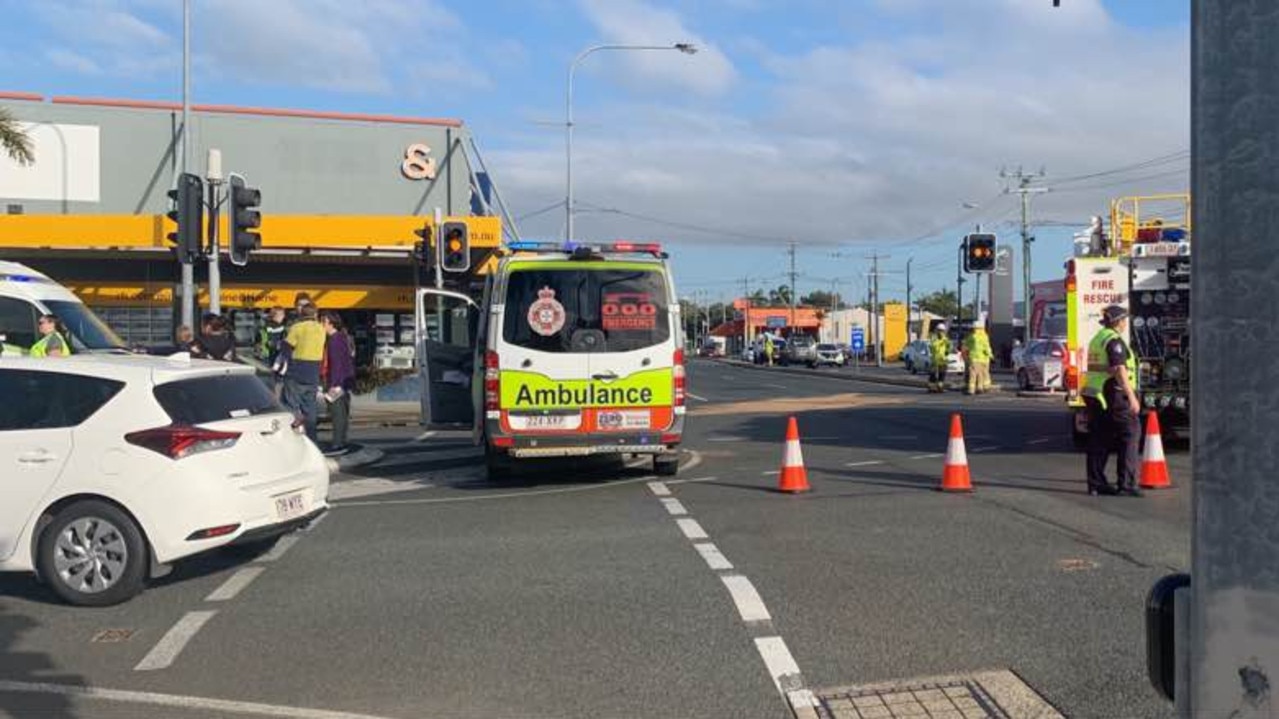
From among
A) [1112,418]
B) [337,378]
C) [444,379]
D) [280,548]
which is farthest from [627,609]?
[337,378]

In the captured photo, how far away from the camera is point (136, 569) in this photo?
23.1 ft

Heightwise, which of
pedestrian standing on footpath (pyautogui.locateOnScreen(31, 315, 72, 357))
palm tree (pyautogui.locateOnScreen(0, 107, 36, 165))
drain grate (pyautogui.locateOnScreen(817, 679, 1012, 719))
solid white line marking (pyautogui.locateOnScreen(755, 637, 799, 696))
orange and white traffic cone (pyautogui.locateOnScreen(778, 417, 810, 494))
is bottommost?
drain grate (pyautogui.locateOnScreen(817, 679, 1012, 719))

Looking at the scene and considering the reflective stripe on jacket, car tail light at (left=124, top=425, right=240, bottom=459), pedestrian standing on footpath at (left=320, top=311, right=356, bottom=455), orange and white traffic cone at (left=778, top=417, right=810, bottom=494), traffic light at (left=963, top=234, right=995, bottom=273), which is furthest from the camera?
traffic light at (left=963, top=234, right=995, bottom=273)

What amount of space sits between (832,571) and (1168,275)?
939cm

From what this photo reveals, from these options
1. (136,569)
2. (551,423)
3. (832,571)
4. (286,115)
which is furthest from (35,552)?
(286,115)

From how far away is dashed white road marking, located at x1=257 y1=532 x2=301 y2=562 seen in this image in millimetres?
8414

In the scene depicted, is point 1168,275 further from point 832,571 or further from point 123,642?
point 123,642

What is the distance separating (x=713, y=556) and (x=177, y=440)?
360 cm

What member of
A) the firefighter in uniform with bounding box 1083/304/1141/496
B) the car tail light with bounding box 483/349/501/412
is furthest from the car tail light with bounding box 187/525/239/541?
the firefighter in uniform with bounding box 1083/304/1141/496

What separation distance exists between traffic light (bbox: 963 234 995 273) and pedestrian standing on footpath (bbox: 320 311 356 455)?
675 inches

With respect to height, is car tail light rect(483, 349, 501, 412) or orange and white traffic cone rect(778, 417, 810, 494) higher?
car tail light rect(483, 349, 501, 412)

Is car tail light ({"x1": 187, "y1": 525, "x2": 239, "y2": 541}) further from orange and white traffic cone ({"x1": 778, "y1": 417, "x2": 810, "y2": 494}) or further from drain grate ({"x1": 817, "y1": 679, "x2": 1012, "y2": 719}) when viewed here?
orange and white traffic cone ({"x1": 778, "y1": 417, "x2": 810, "y2": 494})

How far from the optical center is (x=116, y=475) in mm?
7152

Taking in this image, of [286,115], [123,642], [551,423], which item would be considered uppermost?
[286,115]
